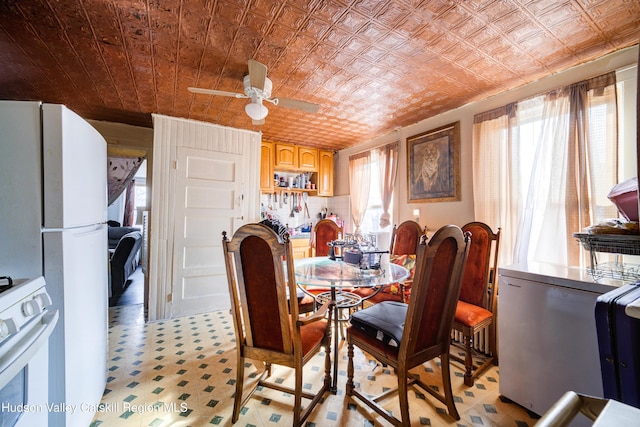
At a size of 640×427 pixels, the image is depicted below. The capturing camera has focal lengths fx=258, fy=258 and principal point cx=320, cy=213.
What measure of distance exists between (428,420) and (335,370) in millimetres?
613

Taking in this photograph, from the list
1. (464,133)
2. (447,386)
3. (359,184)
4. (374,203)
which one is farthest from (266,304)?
(359,184)

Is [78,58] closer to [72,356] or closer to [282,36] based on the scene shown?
[282,36]

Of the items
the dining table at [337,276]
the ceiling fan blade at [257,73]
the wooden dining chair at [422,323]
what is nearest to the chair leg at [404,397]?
the wooden dining chair at [422,323]

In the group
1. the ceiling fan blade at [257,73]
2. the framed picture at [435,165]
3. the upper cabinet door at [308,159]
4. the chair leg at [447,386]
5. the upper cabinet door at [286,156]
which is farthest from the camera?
the upper cabinet door at [308,159]

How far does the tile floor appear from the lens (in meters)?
1.54

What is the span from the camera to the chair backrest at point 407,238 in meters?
2.92

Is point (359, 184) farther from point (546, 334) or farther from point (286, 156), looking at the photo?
point (546, 334)

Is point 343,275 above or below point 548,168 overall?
below

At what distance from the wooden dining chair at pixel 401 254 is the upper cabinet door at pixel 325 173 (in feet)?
6.09

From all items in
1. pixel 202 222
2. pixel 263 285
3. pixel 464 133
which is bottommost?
pixel 263 285

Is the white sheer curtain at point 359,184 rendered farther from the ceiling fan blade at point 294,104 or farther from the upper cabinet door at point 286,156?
the ceiling fan blade at point 294,104

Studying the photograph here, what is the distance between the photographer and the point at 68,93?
2525 mm

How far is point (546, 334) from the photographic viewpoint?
4.94ft

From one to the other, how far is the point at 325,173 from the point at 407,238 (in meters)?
2.20
